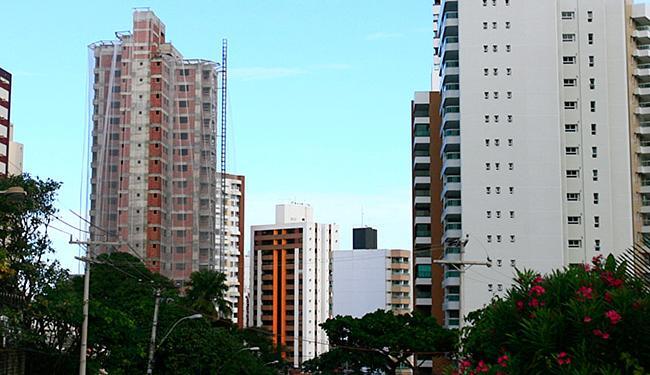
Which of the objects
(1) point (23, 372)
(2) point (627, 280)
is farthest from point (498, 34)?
(2) point (627, 280)

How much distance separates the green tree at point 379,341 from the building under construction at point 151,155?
42924mm

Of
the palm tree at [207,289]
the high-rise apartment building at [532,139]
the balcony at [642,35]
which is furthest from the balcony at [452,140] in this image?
the palm tree at [207,289]

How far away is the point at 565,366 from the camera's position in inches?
614

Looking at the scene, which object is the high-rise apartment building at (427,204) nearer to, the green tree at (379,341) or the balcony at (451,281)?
the balcony at (451,281)

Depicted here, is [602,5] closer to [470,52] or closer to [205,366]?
[470,52]

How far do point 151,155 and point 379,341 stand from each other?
171ft

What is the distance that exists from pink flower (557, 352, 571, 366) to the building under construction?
104 meters

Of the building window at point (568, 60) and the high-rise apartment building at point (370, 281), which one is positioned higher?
the building window at point (568, 60)

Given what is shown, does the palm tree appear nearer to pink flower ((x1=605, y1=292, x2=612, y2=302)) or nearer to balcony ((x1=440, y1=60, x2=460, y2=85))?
balcony ((x1=440, y1=60, x2=460, y2=85))

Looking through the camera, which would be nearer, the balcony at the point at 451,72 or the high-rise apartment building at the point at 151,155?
the balcony at the point at 451,72

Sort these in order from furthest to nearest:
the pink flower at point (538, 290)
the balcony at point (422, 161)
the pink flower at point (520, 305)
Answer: the balcony at point (422, 161)
the pink flower at point (520, 305)
the pink flower at point (538, 290)

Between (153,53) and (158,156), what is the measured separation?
41.6 ft

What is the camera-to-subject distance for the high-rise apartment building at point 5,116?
408ft

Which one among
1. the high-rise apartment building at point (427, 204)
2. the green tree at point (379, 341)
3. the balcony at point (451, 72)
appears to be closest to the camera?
the green tree at point (379, 341)
